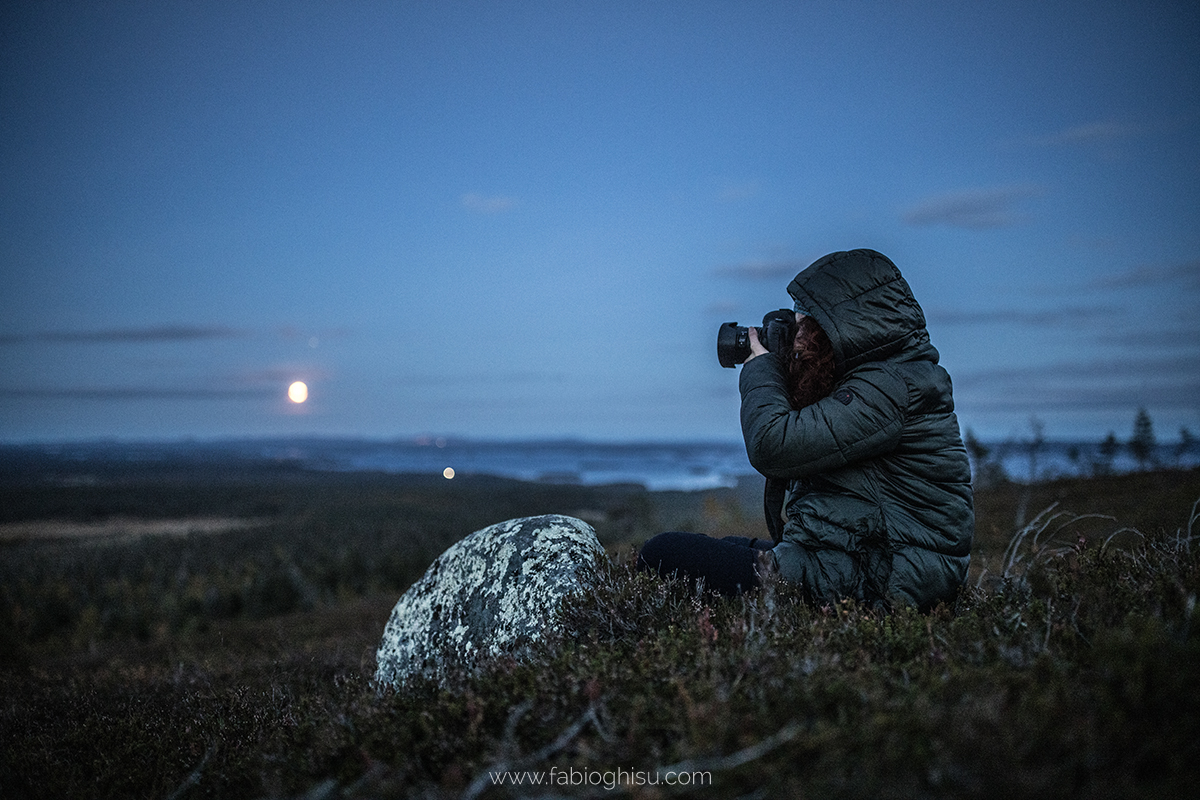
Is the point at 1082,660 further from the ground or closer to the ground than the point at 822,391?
closer to the ground

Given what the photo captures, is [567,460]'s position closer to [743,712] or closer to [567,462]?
[567,462]

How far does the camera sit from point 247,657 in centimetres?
914

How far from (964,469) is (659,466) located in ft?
330

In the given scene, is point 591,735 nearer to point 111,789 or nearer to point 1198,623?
point 1198,623

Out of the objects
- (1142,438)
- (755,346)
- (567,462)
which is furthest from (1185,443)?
(567,462)

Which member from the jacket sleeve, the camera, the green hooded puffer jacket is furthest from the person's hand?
the jacket sleeve

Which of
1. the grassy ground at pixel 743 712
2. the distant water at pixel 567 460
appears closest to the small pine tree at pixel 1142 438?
the distant water at pixel 567 460

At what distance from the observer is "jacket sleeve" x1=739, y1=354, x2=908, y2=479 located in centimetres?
311

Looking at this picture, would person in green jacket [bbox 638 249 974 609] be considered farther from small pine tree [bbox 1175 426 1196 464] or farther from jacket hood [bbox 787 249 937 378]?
small pine tree [bbox 1175 426 1196 464]

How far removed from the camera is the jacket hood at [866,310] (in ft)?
10.6

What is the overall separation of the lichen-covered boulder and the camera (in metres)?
1.61

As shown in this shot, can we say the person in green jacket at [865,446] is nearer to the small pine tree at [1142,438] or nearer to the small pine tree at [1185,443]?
the small pine tree at [1185,443]

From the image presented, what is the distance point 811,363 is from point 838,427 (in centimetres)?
51

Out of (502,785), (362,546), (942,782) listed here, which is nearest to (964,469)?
(942,782)
